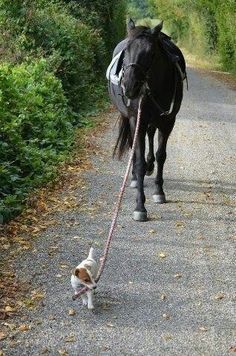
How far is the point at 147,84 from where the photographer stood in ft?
21.1

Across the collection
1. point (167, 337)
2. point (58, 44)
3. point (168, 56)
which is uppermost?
point (168, 56)

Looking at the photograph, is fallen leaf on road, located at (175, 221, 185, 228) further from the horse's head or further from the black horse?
the horse's head

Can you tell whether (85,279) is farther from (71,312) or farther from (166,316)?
(166,316)

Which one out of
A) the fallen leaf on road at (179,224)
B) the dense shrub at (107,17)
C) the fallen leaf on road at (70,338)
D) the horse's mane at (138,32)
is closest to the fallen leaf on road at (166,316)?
the fallen leaf on road at (70,338)

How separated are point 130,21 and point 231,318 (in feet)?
11.7

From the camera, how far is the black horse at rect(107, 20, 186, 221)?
6.02m

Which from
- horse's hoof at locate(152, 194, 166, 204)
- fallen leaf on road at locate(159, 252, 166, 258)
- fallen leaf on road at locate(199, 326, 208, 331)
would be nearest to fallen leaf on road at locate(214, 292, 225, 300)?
fallen leaf on road at locate(199, 326, 208, 331)

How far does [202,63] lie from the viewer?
39.1m

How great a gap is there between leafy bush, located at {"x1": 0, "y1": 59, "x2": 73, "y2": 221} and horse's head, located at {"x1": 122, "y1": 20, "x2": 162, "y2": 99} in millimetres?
2056

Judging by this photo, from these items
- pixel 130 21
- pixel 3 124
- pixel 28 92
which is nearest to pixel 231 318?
pixel 130 21

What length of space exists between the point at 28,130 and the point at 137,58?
378 centimetres

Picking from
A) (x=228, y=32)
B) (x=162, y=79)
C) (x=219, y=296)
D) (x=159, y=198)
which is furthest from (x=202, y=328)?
(x=228, y=32)

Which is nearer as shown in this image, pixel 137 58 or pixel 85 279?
pixel 85 279

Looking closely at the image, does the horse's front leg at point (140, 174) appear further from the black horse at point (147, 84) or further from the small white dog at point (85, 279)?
the small white dog at point (85, 279)
